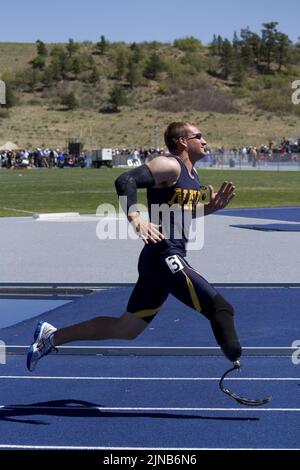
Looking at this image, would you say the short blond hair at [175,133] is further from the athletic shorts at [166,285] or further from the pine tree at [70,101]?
the pine tree at [70,101]

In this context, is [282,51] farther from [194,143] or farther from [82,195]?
[194,143]

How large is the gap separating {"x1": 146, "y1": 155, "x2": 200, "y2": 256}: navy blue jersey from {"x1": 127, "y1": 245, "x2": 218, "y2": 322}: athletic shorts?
8 centimetres

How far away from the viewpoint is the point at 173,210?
748 cm

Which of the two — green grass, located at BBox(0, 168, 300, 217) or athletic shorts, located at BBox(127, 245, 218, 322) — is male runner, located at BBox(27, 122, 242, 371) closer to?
athletic shorts, located at BBox(127, 245, 218, 322)

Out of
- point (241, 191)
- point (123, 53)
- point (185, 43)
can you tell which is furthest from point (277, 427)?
point (185, 43)

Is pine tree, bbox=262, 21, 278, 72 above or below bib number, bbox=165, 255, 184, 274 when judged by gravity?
above

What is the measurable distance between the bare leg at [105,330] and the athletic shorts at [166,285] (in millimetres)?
67

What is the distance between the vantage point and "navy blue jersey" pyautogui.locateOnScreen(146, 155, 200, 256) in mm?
7457

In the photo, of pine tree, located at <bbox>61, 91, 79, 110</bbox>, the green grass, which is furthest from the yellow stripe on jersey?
pine tree, located at <bbox>61, 91, 79, 110</bbox>

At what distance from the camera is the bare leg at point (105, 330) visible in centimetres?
778

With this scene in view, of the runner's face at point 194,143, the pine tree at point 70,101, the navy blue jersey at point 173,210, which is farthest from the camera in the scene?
the pine tree at point 70,101

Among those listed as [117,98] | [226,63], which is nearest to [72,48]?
[226,63]

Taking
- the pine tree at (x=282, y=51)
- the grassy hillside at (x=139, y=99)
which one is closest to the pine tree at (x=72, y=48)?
the grassy hillside at (x=139, y=99)

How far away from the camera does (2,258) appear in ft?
56.7
